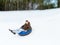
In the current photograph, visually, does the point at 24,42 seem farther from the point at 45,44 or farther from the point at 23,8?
the point at 23,8

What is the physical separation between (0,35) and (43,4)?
2.00ft

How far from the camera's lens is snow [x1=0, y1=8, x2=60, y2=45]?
5.55ft

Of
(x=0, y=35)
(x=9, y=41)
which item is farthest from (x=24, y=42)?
(x=0, y=35)

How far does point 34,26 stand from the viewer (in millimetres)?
1814

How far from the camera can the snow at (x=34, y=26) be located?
1690mm

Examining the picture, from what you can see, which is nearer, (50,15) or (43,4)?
(50,15)

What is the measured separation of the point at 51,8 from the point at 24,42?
0.59 metres

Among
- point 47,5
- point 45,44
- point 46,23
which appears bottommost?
point 45,44

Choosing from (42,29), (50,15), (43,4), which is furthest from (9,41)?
(43,4)

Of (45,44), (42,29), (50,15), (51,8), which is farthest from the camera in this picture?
(51,8)

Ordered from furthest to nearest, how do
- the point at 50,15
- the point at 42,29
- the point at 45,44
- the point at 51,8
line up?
the point at 51,8 → the point at 50,15 → the point at 42,29 → the point at 45,44

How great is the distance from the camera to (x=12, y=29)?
1791 mm

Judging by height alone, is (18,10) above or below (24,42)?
above

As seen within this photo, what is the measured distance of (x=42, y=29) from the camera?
70.1 inches
